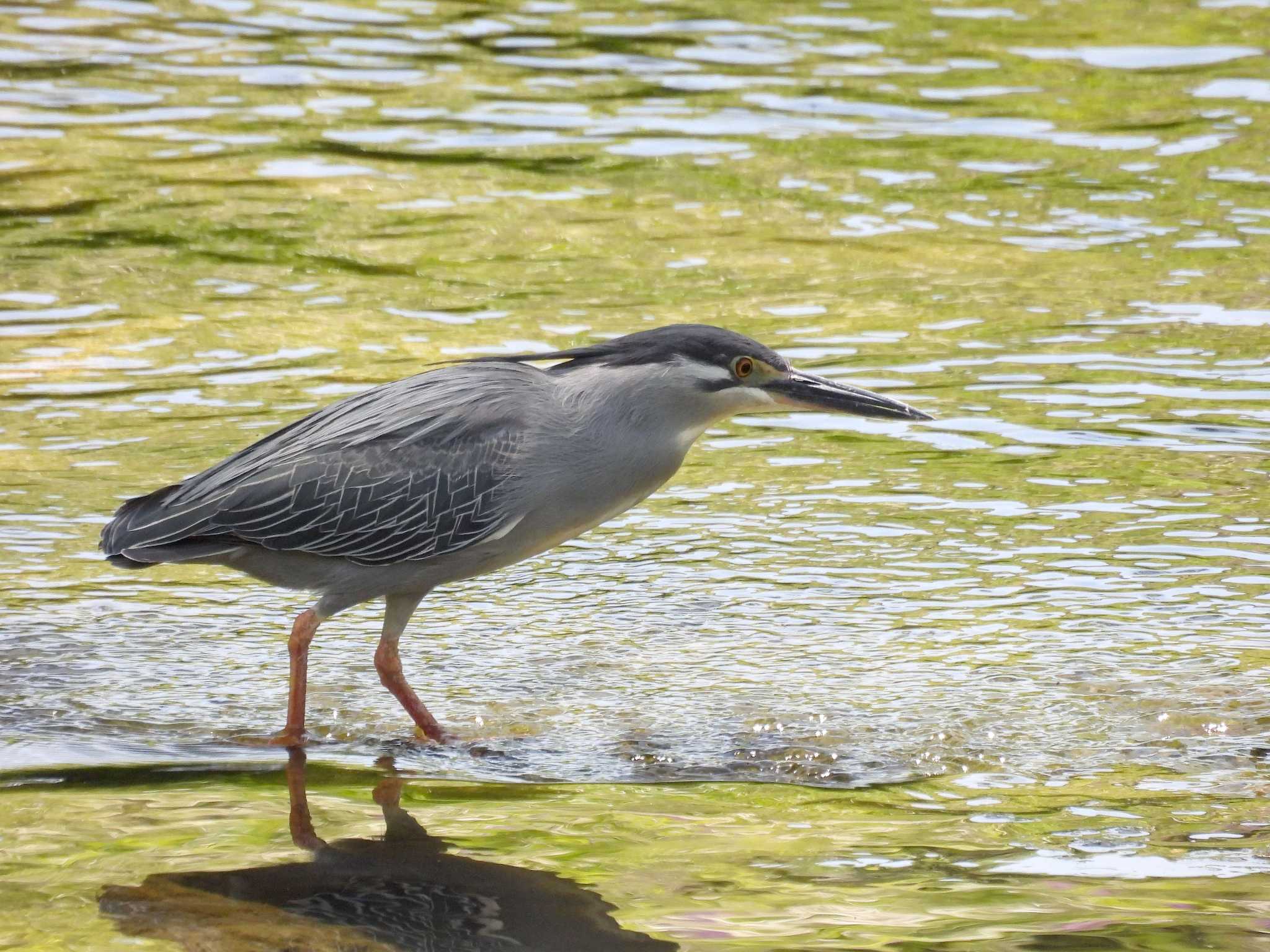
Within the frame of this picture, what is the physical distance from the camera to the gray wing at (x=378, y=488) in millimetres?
6941

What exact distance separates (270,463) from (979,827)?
295 cm

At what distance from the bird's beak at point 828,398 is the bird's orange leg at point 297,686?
1.90 metres

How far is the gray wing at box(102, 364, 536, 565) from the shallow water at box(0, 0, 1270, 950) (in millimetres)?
664

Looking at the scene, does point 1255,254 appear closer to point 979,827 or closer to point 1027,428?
point 1027,428

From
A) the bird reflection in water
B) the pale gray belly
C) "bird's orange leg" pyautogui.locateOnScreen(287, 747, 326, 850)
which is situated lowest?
Result: the bird reflection in water

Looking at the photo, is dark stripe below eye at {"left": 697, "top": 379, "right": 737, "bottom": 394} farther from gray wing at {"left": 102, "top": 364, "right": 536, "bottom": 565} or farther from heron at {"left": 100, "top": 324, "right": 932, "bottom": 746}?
gray wing at {"left": 102, "top": 364, "right": 536, "bottom": 565}

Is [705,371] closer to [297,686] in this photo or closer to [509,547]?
[509,547]

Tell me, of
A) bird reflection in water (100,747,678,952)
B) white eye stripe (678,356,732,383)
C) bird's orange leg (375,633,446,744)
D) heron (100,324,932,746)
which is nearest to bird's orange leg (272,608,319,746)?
heron (100,324,932,746)

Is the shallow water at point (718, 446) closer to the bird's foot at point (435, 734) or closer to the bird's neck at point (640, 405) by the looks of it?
the bird's foot at point (435, 734)

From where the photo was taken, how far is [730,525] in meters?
9.17

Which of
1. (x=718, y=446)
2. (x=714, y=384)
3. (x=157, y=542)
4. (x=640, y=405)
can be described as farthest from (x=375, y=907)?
(x=718, y=446)

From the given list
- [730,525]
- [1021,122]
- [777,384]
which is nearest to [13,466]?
[730,525]

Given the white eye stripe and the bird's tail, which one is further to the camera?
the bird's tail

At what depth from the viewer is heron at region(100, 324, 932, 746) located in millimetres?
6949
